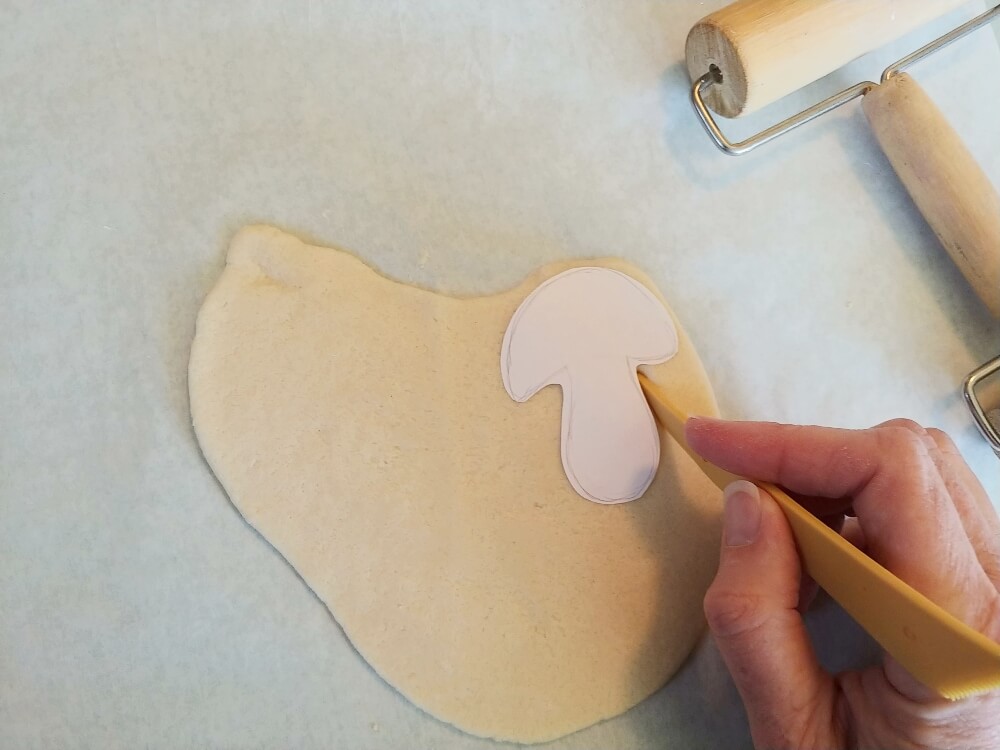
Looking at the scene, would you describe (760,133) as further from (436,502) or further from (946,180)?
(436,502)

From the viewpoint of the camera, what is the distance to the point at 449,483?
0.69m

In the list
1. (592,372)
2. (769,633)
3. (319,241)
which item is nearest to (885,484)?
(769,633)

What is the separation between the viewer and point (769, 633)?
0.56 metres

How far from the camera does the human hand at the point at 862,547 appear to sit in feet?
1.72

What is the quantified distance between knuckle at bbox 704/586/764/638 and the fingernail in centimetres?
4

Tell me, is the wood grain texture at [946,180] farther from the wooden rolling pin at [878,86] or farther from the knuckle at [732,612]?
the knuckle at [732,612]

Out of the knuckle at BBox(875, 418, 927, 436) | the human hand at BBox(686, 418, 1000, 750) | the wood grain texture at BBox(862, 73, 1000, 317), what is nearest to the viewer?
the human hand at BBox(686, 418, 1000, 750)

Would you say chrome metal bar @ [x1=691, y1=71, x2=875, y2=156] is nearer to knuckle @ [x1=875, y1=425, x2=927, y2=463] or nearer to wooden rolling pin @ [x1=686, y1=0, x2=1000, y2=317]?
wooden rolling pin @ [x1=686, y1=0, x2=1000, y2=317]

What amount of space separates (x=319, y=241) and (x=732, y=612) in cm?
48

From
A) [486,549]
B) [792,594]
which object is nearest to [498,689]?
[486,549]

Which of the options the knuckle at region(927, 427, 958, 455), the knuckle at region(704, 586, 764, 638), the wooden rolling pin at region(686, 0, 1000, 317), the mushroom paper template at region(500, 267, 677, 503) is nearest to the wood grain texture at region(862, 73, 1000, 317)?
the wooden rolling pin at region(686, 0, 1000, 317)

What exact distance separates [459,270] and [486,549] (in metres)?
0.26

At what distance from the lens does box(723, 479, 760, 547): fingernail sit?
1.91ft

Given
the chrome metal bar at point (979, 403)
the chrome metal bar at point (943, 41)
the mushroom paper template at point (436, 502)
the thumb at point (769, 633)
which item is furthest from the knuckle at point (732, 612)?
the chrome metal bar at point (943, 41)
